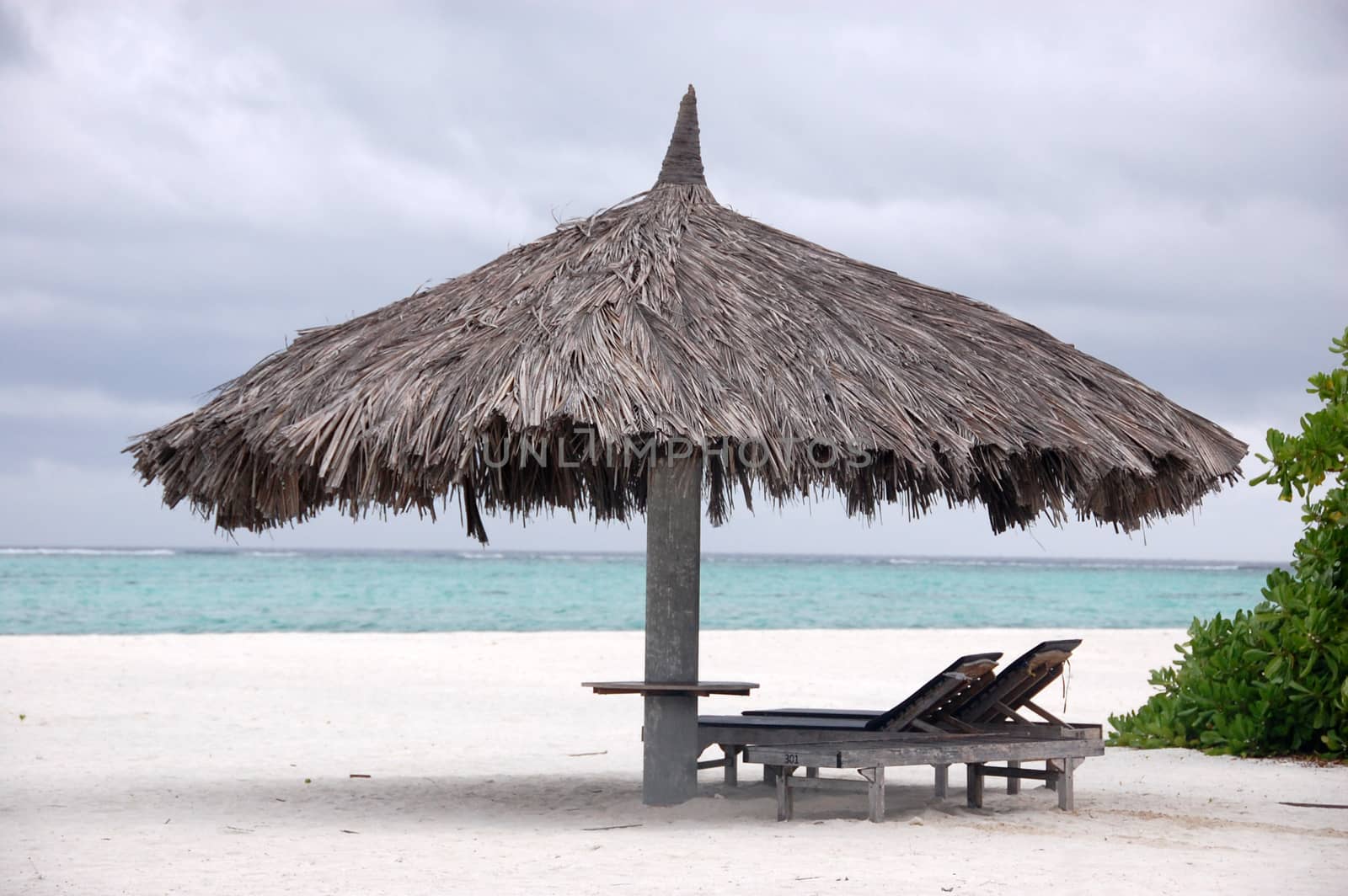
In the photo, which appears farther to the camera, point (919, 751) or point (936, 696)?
point (936, 696)

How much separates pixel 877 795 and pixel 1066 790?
1.05 metres

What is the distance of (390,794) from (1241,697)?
206 inches

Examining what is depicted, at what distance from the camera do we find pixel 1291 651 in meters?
7.86

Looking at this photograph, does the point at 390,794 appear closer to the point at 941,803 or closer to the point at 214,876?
the point at 214,876

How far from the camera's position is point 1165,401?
6.34 meters

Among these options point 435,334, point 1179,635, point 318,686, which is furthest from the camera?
point 1179,635

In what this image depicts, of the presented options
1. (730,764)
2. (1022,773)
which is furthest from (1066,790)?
(730,764)

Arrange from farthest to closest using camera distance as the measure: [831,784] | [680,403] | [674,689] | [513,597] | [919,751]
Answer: [513,597]
[831,784]
[674,689]
[919,751]
[680,403]

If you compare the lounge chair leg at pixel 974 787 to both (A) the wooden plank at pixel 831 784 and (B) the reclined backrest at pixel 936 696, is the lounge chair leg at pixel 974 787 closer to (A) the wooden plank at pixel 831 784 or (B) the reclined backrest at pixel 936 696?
(B) the reclined backrest at pixel 936 696

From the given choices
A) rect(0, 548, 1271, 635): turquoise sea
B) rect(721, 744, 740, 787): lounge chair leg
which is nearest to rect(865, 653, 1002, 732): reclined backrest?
rect(721, 744, 740, 787): lounge chair leg

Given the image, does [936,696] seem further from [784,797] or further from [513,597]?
[513,597]

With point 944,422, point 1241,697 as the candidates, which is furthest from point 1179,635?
point 944,422

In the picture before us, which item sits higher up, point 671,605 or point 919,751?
point 671,605

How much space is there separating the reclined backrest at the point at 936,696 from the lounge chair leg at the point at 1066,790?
21.5 inches
